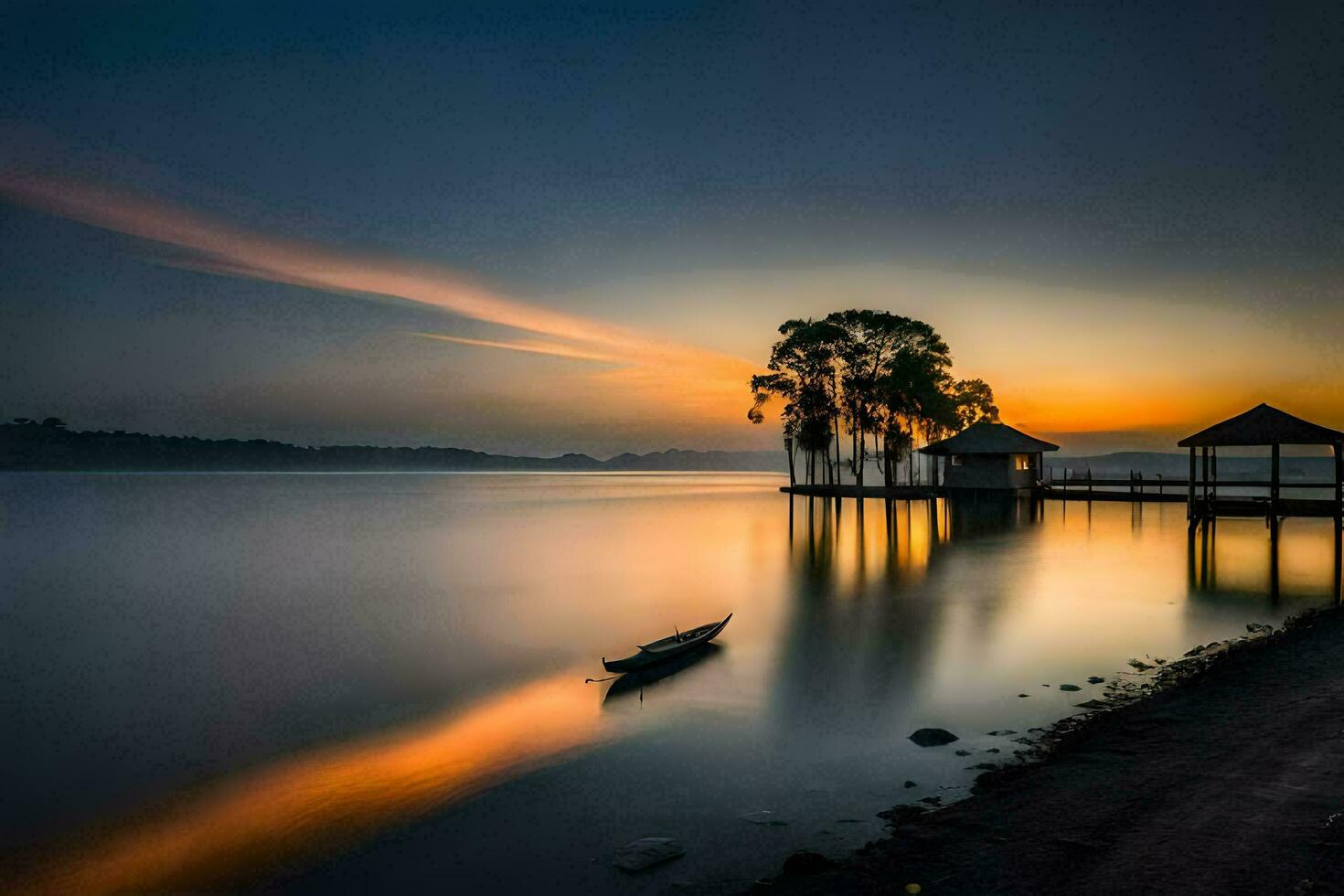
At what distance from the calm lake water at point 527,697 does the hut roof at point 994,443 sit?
2116 cm

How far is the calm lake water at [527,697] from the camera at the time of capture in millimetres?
7930

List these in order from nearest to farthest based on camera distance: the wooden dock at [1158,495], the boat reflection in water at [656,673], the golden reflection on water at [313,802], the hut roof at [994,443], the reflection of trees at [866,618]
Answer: the golden reflection on water at [313,802] → the reflection of trees at [866,618] → the boat reflection in water at [656,673] → the wooden dock at [1158,495] → the hut roof at [994,443]

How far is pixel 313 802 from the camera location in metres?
9.17

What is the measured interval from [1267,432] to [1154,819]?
116 ft

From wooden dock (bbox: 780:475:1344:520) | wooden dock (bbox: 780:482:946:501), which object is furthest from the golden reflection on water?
wooden dock (bbox: 780:482:946:501)

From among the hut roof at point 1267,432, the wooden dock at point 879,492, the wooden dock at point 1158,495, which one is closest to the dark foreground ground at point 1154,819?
the hut roof at point 1267,432

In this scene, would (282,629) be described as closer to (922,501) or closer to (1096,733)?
(1096,733)

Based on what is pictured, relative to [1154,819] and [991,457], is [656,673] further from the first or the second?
[991,457]

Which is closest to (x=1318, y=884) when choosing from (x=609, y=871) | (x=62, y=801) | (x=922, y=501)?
(x=609, y=871)

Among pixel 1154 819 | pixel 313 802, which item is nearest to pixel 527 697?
pixel 313 802

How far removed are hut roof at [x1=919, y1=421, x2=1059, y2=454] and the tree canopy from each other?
635 centimetres

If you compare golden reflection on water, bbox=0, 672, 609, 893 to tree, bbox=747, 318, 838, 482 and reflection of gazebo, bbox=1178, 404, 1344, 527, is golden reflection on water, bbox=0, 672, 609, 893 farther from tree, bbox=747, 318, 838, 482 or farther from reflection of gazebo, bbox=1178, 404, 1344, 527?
tree, bbox=747, 318, 838, 482

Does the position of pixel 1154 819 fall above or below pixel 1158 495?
below

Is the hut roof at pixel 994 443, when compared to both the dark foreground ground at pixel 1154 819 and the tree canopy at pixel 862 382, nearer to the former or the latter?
the tree canopy at pixel 862 382
